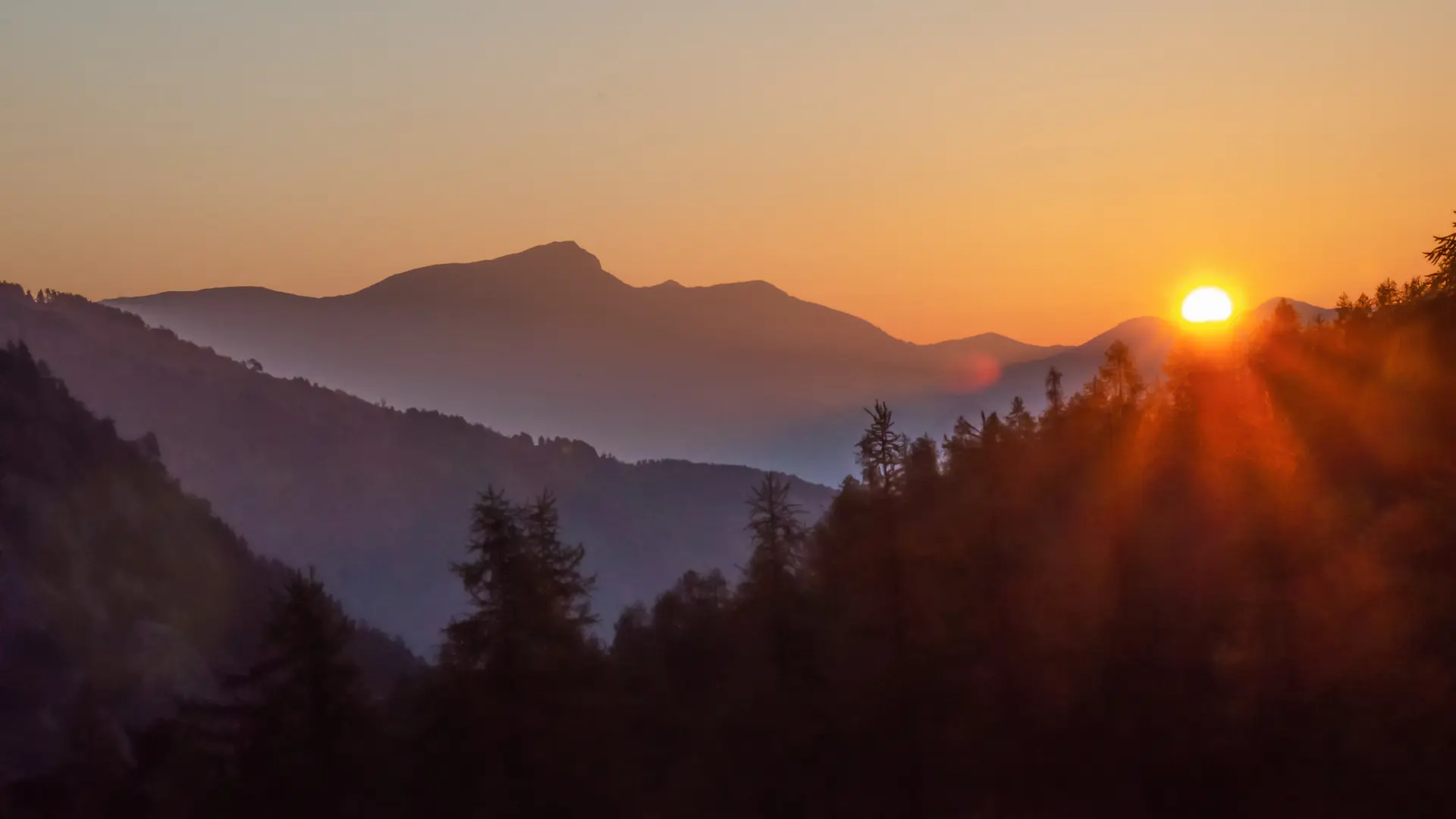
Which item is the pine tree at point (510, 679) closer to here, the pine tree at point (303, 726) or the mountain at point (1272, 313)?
the pine tree at point (303, 726)

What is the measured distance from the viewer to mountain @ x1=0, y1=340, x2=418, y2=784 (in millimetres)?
103000

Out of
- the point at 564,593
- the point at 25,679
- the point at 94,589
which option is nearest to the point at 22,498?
the point at 94,589

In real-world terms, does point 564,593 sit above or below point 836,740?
above

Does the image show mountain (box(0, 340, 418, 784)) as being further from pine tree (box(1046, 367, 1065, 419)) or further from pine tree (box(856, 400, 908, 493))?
pine tree (box(856, 400, 908, 493))

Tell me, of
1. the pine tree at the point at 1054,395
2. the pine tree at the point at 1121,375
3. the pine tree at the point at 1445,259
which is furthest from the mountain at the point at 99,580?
the pine tree at the point at 1445,259

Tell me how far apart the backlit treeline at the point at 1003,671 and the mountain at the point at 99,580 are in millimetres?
72420

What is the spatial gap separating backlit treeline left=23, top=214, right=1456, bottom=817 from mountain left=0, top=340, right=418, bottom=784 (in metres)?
72.4

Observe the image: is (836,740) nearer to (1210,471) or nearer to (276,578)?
(1210,471)

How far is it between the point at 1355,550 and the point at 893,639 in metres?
10.7

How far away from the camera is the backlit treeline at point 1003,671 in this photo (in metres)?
24.6

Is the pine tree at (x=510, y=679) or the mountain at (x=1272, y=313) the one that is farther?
the mountain at (x=1272, y=313)

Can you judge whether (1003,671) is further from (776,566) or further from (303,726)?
(303,726)

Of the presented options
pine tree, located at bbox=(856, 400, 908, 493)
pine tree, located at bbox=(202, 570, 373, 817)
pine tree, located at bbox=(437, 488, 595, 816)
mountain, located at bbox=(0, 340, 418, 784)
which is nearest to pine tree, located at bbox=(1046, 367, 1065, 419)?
pine tree, located at bbox=(856, 400, 908, 493)

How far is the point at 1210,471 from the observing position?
120 ft
